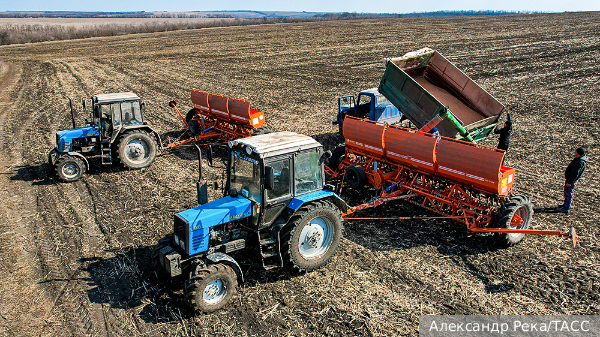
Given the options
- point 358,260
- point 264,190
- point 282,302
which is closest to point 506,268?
point 358,260

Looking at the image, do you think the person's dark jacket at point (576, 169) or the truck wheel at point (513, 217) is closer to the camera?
the truck wheel at point (513, 217)

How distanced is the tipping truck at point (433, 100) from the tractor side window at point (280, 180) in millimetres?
4858

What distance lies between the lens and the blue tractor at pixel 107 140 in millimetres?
11523

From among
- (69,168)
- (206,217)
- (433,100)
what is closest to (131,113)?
(69,168)

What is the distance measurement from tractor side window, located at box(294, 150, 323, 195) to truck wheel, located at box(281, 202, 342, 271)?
35 cm

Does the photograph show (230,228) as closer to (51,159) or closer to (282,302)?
(282,302)

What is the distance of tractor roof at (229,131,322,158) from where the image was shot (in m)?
6.57

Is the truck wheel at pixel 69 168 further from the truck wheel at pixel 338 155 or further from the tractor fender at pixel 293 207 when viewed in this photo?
the tractor fender at pixel 293 207

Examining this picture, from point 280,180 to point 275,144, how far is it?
1.97ft

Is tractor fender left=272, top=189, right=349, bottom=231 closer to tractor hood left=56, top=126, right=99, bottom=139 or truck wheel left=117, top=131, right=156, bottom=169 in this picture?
truck wheel left=117, top=131, right=156, bottom=169

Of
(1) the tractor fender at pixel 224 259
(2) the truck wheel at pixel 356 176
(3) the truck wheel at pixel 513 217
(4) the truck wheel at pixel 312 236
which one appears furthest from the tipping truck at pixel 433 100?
(1) the tractor fender at pixel 224 259

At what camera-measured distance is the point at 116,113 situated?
11.9 m

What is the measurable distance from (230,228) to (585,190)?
29.3 ft

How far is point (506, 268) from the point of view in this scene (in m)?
7.41
